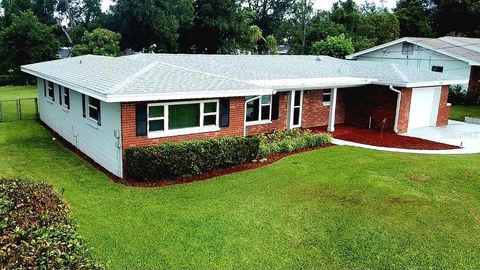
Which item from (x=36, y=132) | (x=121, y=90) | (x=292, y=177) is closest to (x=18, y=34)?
(x=36, y=132)

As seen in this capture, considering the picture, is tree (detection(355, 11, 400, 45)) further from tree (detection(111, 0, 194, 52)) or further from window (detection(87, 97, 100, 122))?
window (detection(87, 97, 100, 122))

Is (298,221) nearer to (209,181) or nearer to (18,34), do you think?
(209,181)

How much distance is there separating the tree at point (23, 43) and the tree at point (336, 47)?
2436 centimetres

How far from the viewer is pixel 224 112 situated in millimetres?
14180

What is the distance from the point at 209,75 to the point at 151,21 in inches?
906

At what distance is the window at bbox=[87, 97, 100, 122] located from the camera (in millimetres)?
13545

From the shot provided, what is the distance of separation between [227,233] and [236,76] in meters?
9.89

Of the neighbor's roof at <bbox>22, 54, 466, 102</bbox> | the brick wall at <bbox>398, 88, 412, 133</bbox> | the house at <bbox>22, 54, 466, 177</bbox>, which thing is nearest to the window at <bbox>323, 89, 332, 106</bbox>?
the house at <bbox>22, 54, 466, 177</bbox>

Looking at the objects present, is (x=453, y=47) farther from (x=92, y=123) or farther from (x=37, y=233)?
(x=37, y=233)

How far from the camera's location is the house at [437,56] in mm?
29203

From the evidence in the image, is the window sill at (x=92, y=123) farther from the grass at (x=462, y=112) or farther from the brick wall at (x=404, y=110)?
the grass at (x=462, y=112)

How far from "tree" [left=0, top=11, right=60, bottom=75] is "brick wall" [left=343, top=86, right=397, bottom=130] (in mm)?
29331

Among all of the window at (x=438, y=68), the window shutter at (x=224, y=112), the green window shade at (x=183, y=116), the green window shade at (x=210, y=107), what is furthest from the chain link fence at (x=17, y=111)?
the window at (x=438, y=68)

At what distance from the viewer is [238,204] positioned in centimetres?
1041
